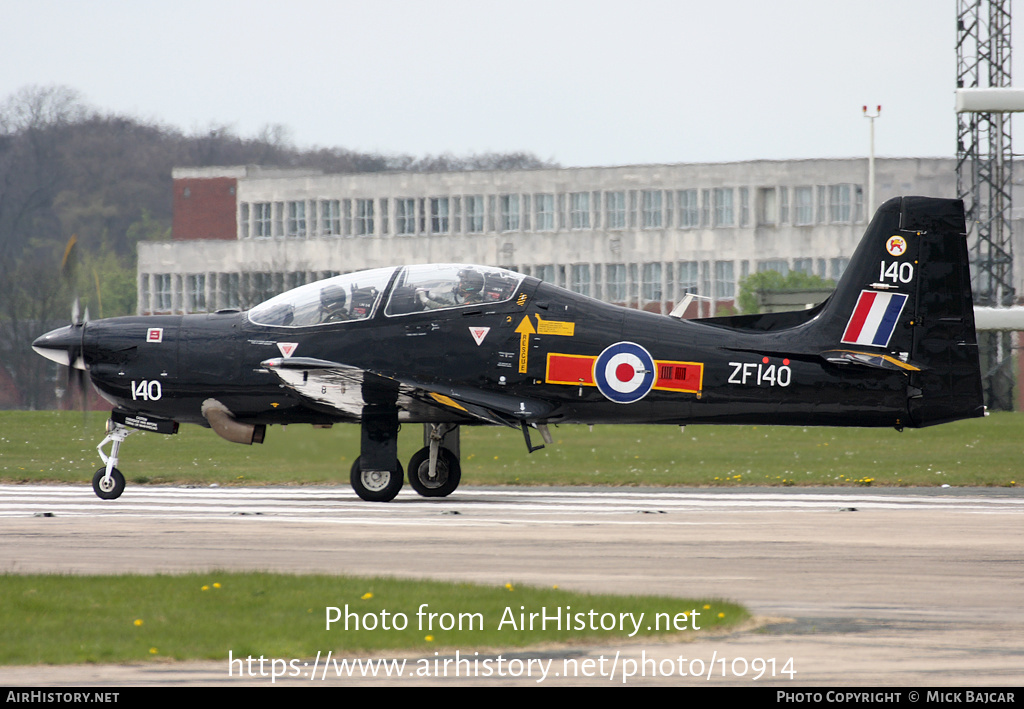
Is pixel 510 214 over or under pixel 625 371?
over

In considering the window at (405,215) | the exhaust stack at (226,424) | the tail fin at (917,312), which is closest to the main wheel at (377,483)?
the exhaust stack at (226,424)

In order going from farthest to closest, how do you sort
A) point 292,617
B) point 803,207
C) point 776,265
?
point 803,207 → point 776,265 → point 292,617

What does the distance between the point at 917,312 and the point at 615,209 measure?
47.1 metres

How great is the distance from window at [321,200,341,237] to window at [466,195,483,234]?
7038 millimetres

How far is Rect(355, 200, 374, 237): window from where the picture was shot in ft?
212

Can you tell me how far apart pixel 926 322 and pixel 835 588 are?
25.0 ft

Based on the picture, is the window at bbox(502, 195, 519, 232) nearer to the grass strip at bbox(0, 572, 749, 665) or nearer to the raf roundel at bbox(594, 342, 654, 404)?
the raf roundel at bbox(594, 342, 654, 404)

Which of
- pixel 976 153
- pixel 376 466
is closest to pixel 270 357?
pixel 376 466

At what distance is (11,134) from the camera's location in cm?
8331

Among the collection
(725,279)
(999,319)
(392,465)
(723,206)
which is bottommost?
(392,465)

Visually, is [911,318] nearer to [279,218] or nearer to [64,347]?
[64,347]

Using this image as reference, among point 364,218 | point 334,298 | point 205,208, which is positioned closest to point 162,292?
point 205,208

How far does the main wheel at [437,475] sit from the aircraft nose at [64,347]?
15.9 ft

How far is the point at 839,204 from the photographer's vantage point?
6081 centimetres
